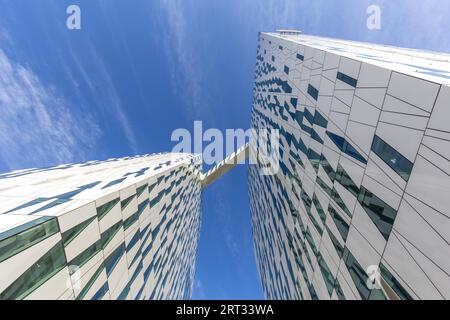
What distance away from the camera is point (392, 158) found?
11.6m

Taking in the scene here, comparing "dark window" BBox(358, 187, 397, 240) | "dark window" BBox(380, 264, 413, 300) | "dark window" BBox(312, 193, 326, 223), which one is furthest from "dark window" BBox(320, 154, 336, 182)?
"dark window" BBox(380, 264, 413, 300)

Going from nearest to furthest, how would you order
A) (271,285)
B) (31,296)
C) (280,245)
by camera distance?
(31,296), (280,245), (271,285)

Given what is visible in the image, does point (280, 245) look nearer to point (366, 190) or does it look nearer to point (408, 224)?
point (366, 190)

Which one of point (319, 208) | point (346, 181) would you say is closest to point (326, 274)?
point (319, 208)

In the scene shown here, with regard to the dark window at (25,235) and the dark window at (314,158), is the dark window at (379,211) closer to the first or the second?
the dark window at (314,158)

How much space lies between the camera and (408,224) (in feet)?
34.7

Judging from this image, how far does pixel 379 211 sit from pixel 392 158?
3.33 metres

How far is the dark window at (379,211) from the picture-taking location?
39.0 ft

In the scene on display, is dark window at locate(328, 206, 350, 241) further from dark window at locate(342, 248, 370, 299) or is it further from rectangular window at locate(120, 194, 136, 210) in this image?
rectangular window at locate(120, 194, 136, 210)

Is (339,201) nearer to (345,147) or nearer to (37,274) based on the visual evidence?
(345,147)

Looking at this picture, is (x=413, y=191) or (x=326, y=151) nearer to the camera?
(x=413, y=191)

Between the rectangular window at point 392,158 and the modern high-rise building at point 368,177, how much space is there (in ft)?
0.18
